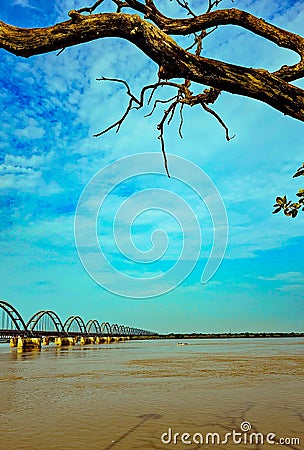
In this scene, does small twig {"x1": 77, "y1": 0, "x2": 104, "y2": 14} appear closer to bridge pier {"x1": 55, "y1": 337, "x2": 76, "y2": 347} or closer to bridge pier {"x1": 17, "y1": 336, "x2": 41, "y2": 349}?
bridge pier {"x1": 17, "y1": 336, "x2": 41, "y2": 349}

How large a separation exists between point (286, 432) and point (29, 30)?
6702 millimetres

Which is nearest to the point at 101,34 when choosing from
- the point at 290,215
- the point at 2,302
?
the point at 290,215

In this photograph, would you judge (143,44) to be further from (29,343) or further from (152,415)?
(29,343)

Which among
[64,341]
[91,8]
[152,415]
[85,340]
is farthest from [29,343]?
[91,8]

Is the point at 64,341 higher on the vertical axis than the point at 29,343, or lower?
lower

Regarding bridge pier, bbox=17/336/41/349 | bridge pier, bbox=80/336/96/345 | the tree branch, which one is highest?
the tree branch

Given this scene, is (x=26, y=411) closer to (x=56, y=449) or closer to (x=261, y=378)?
(x=56, y=449)

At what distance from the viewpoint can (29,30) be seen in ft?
9.71

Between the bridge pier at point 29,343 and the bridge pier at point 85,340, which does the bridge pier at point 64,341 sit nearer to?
the bridge pier at point 85,340

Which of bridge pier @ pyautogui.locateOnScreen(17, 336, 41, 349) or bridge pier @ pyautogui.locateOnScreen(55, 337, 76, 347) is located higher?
bridge pier @ pyautogui.locateOnScreen(17, 336, 41, 349)

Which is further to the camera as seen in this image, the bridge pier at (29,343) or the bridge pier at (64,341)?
the bridge pier at (64,341)

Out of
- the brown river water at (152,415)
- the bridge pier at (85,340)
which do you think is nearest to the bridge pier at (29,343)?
the bridge pier at (85,340)

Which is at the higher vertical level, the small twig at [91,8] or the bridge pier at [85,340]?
the small twig at [91,8]

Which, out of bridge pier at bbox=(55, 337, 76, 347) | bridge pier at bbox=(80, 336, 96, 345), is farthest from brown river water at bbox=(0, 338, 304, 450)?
bridge pier at bbox=(80, 336, 96, 345)
